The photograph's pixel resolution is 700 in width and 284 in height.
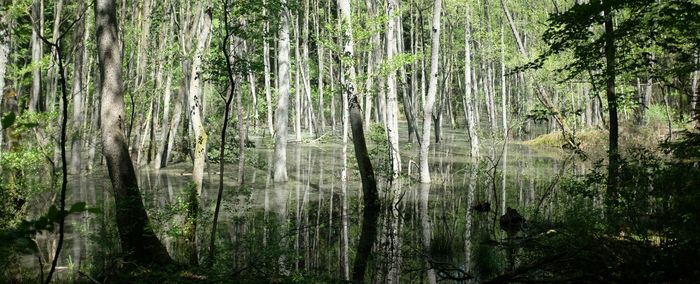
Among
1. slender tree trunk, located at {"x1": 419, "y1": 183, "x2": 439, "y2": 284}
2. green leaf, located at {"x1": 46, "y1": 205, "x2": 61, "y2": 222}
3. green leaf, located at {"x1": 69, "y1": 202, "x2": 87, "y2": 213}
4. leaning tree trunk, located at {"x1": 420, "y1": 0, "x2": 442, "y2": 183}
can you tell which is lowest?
slender tree trunk, located at {"x1": 419, "y1": 183, "x2": 439, "y2": 284}

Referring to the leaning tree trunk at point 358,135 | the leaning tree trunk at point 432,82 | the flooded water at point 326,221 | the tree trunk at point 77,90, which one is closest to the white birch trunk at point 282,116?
the flooded water at point 326,221

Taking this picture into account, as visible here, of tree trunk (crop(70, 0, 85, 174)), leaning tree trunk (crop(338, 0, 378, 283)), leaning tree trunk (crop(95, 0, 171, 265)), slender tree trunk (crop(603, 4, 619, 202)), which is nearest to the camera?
leaning tree trunk (crop(95, 0, 171, 265))

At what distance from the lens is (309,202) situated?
15.3 meters

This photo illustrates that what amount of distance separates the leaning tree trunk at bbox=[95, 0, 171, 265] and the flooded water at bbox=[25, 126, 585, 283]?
23.9 inches

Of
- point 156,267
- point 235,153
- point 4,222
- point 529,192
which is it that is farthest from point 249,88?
point 156,267

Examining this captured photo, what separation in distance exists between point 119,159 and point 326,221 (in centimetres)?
629

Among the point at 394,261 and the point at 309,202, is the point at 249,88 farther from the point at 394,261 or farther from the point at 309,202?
the point at 394,261

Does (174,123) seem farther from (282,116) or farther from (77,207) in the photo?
(77,207)

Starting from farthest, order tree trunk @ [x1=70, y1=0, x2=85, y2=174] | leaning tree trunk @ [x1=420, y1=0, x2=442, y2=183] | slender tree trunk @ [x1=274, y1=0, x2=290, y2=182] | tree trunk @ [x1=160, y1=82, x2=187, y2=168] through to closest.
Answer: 1. tree trunk @ [x1=160, y1=82, x2=187, y2=168]
2. tree trunk @ [x1=70, y1=0, x2=85, y2=174]
3. slender tree trunk @ [x1=274, y1=0, x2=290, y2=182]
4. leaning tree trunk @ [x1=420, y1=0, x2=442, y2=183]

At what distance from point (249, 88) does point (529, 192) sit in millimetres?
22650

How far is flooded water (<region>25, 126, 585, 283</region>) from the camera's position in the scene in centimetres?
838

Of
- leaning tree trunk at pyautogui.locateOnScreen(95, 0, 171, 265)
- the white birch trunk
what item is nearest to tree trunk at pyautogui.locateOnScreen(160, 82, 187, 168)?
the white birch trunk

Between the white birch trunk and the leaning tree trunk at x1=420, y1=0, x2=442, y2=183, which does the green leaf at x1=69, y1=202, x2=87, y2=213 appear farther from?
the white birch trunk

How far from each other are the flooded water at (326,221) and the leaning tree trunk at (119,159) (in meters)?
0.61
